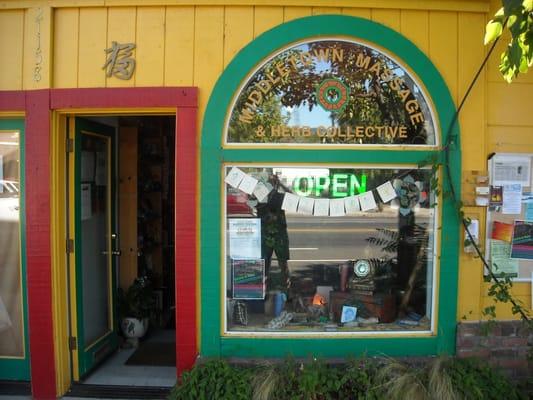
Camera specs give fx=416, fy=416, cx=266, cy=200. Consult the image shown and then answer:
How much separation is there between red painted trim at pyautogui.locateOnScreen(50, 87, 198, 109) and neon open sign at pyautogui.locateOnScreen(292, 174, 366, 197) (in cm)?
111

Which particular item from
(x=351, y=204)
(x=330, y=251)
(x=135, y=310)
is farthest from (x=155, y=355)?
(x=351, y=204)

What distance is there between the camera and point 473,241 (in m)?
3.40

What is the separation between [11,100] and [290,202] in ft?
8.16

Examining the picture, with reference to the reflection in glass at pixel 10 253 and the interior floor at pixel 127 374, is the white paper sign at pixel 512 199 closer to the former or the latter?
the interior floor at pixel 127 374

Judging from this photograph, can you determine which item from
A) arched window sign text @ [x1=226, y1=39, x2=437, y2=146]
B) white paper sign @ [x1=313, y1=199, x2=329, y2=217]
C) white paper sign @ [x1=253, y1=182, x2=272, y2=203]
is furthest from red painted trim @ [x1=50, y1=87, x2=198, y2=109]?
white paper sign @ [x1=313, y1=199, x2=329, y2=217]

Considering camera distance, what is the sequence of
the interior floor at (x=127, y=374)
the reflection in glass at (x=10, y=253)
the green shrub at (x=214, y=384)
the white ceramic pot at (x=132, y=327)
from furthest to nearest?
the white ceramic pot at (x=132, y=327)
the interior floor at (x=127, y=374)
the reflection in glass at (x=10, y=253)
the green shrub at (x=214, y=384)

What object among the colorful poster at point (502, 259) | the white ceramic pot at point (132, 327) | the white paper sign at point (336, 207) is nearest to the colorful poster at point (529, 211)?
the colorful poster at point (502, 259)

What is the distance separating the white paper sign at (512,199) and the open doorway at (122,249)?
335 cm

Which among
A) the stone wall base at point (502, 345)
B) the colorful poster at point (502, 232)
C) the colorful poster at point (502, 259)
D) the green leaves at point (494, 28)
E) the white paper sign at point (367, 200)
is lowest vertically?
the stone wall base at point (502, 345)

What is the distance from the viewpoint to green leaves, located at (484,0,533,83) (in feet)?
6.98

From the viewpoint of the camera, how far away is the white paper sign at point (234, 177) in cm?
348

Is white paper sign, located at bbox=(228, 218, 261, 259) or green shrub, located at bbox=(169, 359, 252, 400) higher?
white paper sign, located at bbox=(228, 218, 261, 259)

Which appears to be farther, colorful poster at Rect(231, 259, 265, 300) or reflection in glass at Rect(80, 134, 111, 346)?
reflection in glass at Rect(80, 134, 111, 346)

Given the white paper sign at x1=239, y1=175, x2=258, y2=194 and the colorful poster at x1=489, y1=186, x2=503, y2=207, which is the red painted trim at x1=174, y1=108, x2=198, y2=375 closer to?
the white paper sign at x1=239, y1=175, x2=258, y2=194
